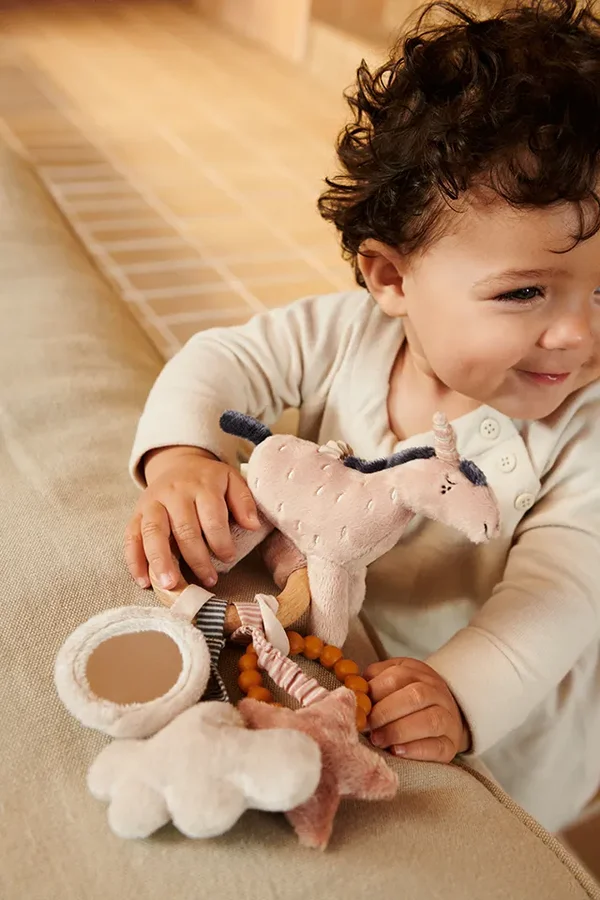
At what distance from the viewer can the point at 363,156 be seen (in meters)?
0.71

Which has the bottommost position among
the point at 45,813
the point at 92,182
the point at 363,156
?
the point at 92,182

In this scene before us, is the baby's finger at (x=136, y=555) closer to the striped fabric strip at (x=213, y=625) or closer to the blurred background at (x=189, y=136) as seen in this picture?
the striped fabric strip at (x=213, y=625)

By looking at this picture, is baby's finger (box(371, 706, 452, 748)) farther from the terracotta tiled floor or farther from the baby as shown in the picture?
the terracotta tiled floor

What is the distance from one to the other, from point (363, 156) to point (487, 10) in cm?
20

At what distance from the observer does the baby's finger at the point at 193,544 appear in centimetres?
55

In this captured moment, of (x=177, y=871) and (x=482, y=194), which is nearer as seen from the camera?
(x=177, y=871)

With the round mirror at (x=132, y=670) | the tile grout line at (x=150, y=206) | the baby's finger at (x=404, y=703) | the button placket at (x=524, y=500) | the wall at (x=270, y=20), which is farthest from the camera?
the wall at (x=270, y=20)

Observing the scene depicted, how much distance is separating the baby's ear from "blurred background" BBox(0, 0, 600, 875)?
0.91ft

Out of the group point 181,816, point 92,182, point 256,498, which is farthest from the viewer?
point 92,182

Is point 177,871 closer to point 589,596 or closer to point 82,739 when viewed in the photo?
point 82,739

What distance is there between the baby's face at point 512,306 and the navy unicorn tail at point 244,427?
0.17m

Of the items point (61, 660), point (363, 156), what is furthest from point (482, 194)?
point (61, 660)

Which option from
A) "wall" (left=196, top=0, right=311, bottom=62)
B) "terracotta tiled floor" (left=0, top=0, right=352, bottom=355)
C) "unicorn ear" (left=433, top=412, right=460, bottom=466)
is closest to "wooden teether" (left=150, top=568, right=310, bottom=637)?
"unicorn ear" (left=433, top=412, right=460, bottom=466)

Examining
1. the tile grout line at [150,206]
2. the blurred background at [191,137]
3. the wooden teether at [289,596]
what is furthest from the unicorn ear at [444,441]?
the tile grout line at [150,206]
